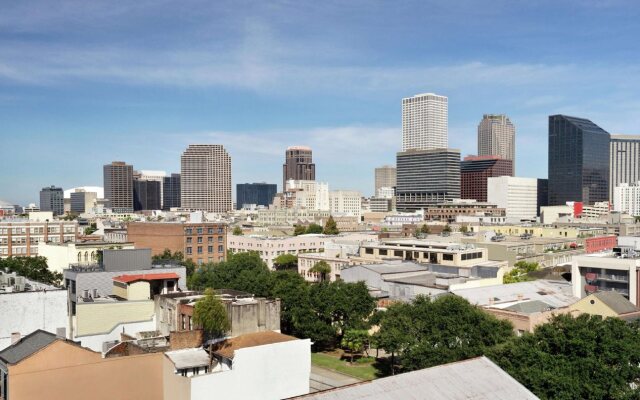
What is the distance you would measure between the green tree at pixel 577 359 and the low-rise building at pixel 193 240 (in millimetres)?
103570

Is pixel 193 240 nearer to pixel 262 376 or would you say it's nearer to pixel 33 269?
pixel 33 269

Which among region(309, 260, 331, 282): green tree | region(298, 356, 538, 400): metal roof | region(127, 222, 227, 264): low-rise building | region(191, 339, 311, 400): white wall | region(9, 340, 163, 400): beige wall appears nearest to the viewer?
region(298, 356, 538, 400): metal roof

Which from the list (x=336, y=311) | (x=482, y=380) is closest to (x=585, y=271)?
(x=336, y=311)

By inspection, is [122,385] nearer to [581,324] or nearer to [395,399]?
[395,399]

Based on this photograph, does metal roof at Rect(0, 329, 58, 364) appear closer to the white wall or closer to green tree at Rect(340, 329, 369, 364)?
the white wall

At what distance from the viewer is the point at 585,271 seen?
81625 millimetres

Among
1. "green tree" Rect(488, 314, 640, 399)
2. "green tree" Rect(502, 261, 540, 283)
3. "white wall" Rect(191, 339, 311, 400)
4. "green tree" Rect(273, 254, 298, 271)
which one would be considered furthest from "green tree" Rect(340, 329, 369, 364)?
"green tree" Rect(273, 254, 298, 271)

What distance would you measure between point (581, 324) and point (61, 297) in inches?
1815

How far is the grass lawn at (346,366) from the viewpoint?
2429 inches

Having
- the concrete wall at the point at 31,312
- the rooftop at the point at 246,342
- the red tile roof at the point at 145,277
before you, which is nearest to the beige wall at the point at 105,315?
the concrete wall at the point at 31,312

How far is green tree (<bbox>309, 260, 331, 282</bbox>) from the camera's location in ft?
407

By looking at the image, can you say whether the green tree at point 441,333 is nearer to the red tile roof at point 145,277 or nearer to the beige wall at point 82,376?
the beige wall at point 82,376

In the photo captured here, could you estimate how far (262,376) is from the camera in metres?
44.1

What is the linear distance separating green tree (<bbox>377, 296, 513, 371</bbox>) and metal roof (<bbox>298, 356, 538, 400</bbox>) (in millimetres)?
14470
